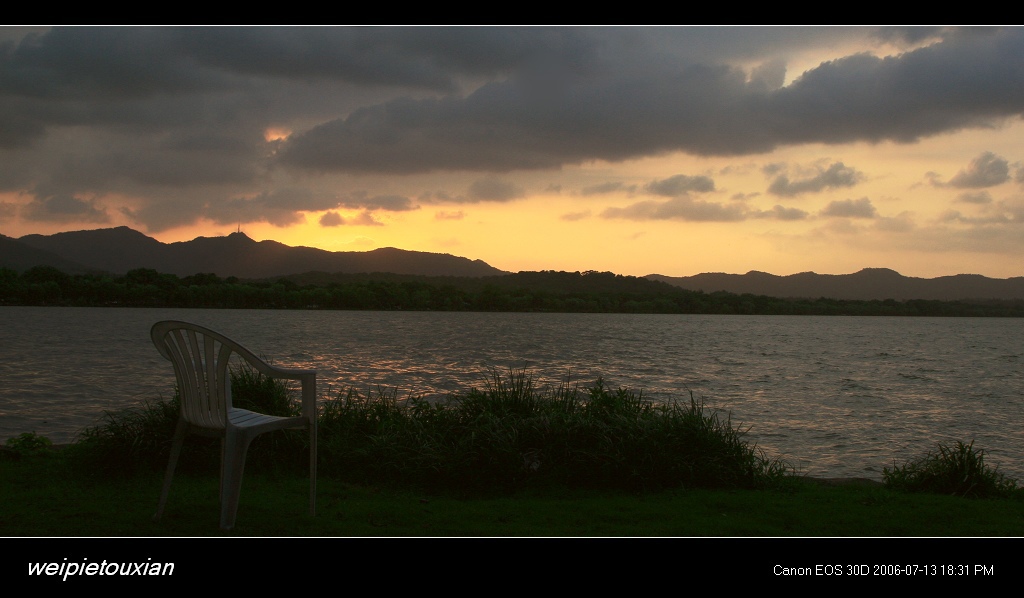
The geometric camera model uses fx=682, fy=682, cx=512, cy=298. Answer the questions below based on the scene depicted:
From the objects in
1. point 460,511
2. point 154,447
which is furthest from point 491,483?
point 154,447

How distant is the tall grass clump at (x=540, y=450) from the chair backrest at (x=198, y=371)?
6.61ft

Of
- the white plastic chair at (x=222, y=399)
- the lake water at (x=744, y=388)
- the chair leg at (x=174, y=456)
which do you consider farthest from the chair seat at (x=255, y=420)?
the lake water at (x=744, y=388)

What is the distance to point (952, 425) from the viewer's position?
17734 millimetres

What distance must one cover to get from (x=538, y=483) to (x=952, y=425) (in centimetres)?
1671

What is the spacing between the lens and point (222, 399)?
374 centimetres

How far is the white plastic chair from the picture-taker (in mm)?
3664

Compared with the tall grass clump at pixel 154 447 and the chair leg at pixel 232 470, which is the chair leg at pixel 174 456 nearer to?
the chair leg at pixel 232 470

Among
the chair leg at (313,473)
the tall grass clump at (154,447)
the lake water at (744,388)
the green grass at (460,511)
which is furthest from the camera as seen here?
the lake water at (744,388)

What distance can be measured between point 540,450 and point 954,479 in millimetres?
3675

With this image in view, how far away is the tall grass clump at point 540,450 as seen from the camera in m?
5.54

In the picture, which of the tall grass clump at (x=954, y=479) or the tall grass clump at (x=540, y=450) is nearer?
the tall grass clump at (x=540, y=450)

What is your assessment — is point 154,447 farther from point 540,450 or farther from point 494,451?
point 540,450
